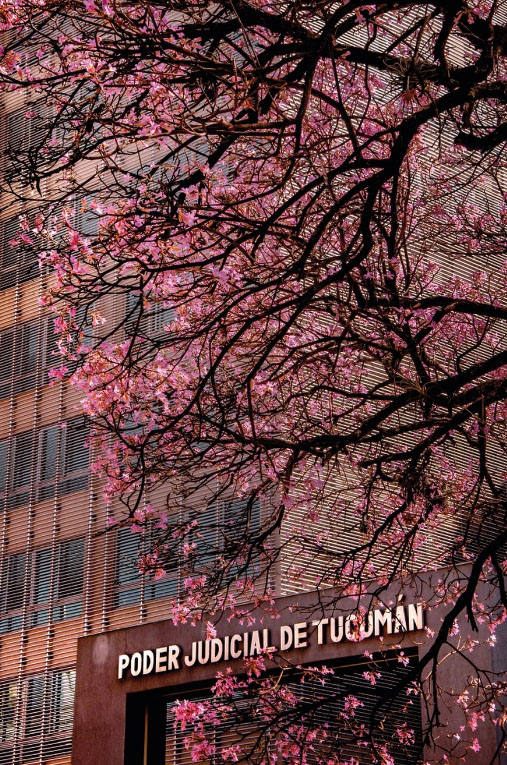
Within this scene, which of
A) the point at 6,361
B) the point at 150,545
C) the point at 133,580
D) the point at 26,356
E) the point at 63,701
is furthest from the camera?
the point at 6,361

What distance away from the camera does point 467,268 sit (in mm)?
20281

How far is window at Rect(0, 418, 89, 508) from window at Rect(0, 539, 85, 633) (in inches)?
40.3

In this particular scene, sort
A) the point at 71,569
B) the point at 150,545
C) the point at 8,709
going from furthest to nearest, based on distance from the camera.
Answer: the point at 8,709
the point at 71,569
the point at 150,545

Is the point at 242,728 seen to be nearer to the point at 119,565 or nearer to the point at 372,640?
the point at 372,640

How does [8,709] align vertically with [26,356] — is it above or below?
below

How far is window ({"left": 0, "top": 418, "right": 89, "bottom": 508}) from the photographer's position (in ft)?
→ 66.3

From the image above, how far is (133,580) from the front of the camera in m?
18.4

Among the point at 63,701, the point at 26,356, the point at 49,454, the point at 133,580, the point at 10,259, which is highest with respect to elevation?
the point at 10,259

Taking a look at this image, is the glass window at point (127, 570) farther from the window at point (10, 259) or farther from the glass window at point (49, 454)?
the window at point (10, 259)

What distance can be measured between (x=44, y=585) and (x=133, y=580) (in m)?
2.37

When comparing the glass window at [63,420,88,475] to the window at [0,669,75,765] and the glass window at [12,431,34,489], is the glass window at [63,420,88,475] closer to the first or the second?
the glass window at [12,431,34,489]

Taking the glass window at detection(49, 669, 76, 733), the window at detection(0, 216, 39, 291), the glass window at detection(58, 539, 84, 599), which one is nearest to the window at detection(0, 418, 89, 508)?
the glass window at detection(58, 539, 84, 599)

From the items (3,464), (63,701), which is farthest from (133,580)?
(3,464)

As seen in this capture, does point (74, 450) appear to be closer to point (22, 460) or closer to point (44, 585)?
point (22, 460)
